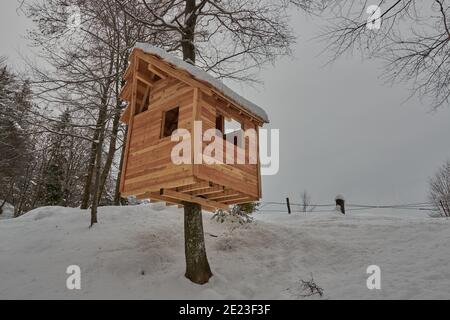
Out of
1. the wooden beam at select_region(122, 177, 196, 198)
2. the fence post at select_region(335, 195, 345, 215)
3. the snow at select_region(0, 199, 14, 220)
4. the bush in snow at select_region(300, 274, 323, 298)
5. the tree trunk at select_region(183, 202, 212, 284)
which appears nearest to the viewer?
the wooden beam at select_region(122, 177, 196, 198)

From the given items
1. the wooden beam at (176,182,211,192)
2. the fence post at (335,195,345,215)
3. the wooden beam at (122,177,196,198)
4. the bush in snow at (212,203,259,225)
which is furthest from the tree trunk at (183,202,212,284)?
the fence post at (335,195,345,215)

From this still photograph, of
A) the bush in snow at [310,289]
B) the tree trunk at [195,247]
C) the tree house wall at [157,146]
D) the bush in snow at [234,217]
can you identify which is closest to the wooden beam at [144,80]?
the tree house wall at [157,146]

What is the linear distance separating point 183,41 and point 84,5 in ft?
9.81

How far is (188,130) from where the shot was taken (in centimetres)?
652

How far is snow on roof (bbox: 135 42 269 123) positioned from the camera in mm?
6766

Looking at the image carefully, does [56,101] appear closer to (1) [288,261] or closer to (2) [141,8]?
(2) [141,8]

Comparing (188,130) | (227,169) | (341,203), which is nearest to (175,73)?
(188,130)

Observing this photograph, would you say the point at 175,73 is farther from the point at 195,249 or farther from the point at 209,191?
Result: the point at 195,249

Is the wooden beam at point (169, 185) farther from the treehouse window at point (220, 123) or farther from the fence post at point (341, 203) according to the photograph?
the fence post at point (341, 203)

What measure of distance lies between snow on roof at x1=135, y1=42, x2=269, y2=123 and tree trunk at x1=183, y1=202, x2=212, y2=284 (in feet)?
9.41

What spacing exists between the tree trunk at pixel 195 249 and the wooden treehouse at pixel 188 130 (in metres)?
0.44

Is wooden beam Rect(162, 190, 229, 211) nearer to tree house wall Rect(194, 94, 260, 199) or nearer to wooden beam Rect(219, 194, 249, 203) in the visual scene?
wooden beam Rect(219, 194, 249, 203)

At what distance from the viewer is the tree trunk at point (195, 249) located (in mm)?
7582
